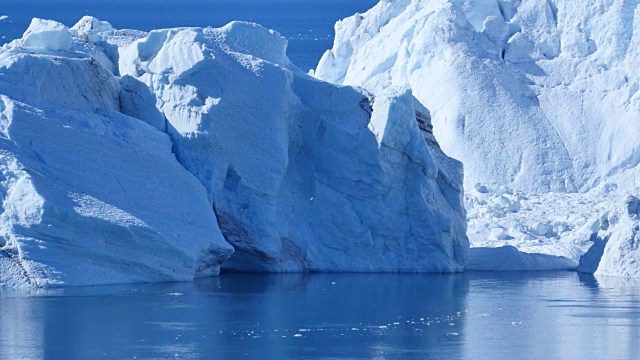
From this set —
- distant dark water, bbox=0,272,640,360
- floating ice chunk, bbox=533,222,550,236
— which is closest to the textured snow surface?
distant dark water, bbox=0,272,640,360

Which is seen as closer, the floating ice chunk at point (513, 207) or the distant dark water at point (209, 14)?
the floating ice chunk at point (513, 207)

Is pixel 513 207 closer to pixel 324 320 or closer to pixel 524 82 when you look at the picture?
pixel 524 82

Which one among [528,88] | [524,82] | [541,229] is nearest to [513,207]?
[541,229]

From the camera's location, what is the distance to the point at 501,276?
72.7 feet

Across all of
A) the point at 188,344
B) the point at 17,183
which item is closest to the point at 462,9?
the point at 17,183

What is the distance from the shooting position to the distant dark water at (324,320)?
1449cm

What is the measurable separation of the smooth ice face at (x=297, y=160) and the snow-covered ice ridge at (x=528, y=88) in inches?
146

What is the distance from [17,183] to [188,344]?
183 inches

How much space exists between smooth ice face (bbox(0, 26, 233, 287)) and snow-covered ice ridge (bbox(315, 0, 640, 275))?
271 inches

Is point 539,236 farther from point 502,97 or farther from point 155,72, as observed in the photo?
point 155,72

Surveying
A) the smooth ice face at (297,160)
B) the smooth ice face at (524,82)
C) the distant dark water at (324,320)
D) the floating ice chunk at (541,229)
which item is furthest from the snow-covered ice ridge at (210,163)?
the smooth ice face at (524,82)

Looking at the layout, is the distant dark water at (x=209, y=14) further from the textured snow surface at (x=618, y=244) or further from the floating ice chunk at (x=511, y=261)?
the textured snow surface at (x=618, y=244)

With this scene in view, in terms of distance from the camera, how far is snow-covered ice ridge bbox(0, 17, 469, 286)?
61.6 ft

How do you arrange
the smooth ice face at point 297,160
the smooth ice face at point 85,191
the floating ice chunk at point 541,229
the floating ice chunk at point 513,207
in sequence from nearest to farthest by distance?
the smooth ice face at point 85,191 → the smooth ice face at point 297,160 → the floating ice chunk at point 541,229 → the floating ice chunk at point 513,207
